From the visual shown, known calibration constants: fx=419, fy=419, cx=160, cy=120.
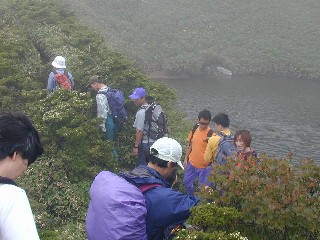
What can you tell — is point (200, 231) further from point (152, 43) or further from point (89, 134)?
point (152, 43)

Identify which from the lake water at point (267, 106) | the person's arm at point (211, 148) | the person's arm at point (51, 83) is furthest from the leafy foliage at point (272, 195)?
the lake water at point (267, 106)

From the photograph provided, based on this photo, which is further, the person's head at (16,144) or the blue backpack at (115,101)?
the blue backpack at (115,101)

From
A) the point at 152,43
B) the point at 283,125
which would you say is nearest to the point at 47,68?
the point at 283,125

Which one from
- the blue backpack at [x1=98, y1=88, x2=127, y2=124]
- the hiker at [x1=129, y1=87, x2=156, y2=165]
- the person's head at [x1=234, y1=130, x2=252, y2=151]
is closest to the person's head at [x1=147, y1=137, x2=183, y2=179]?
the person's head at [x1=234, y1=130, x2=252, y2=151]

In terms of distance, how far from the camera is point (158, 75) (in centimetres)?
3772

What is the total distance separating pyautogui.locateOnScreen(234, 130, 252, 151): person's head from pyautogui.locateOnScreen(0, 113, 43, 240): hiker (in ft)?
15.0

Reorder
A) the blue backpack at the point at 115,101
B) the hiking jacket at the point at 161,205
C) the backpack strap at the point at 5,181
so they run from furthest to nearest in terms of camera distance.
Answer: the blue backpack at the point at 115,101
the hiking jacket at the point at 161,205
the backpack strap at the point at 5,181

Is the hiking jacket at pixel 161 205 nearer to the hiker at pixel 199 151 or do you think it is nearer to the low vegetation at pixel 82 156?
→ the low vegetation at pixel 82 156

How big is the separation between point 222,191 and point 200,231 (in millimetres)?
687

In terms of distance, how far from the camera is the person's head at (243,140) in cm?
689

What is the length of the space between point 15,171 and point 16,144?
0.17 metres

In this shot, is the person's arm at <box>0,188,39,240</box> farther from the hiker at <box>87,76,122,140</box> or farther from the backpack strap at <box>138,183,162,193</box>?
the hiker at <box>87,76,122,140</box>

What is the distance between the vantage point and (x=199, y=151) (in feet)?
27.3

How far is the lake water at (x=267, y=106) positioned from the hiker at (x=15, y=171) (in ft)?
56.3
